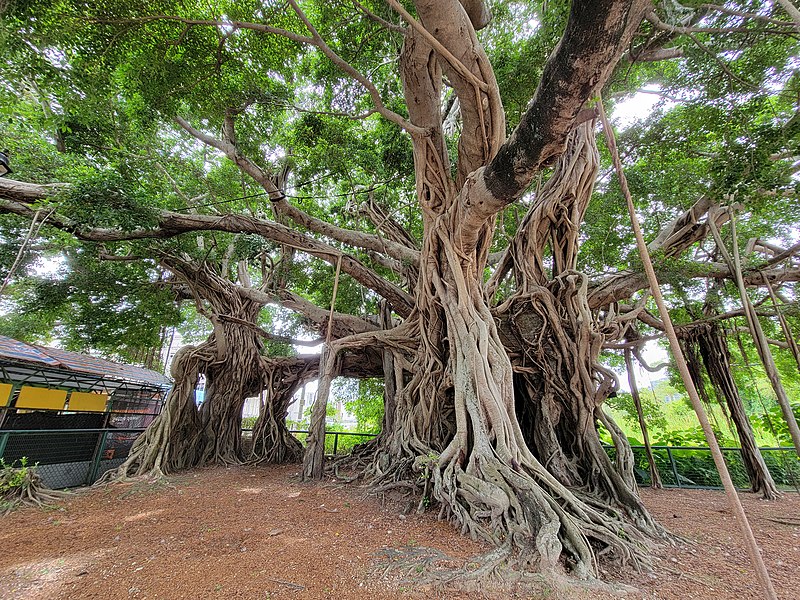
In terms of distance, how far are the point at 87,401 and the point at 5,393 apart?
877 millimetres

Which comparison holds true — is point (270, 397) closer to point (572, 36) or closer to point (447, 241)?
point (447, 241)

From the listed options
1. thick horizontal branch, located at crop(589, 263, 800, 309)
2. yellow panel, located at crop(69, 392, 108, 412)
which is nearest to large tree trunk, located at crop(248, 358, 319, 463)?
yellow panel, located at crop(69, 392, 108, 412)

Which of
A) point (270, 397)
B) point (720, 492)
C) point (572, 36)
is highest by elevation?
point (572, 36)

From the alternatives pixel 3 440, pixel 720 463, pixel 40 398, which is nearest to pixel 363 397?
pixel 40 398

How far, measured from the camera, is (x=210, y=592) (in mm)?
1583

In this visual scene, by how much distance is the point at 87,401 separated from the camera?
5.11 meters

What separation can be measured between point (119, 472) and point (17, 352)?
8.45 ft

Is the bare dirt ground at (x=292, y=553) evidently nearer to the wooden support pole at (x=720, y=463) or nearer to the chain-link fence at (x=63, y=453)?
the wooden support pole at (x=720, y=463)

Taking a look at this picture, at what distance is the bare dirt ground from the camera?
1.65 metres

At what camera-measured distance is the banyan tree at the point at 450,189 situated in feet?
7.60

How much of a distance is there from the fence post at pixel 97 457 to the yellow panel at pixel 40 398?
0.92 metres

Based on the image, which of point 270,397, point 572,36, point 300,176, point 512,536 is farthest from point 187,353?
point 572,36

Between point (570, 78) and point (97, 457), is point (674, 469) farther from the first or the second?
point (97, 457)

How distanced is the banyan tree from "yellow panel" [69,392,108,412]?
4.00 ft
